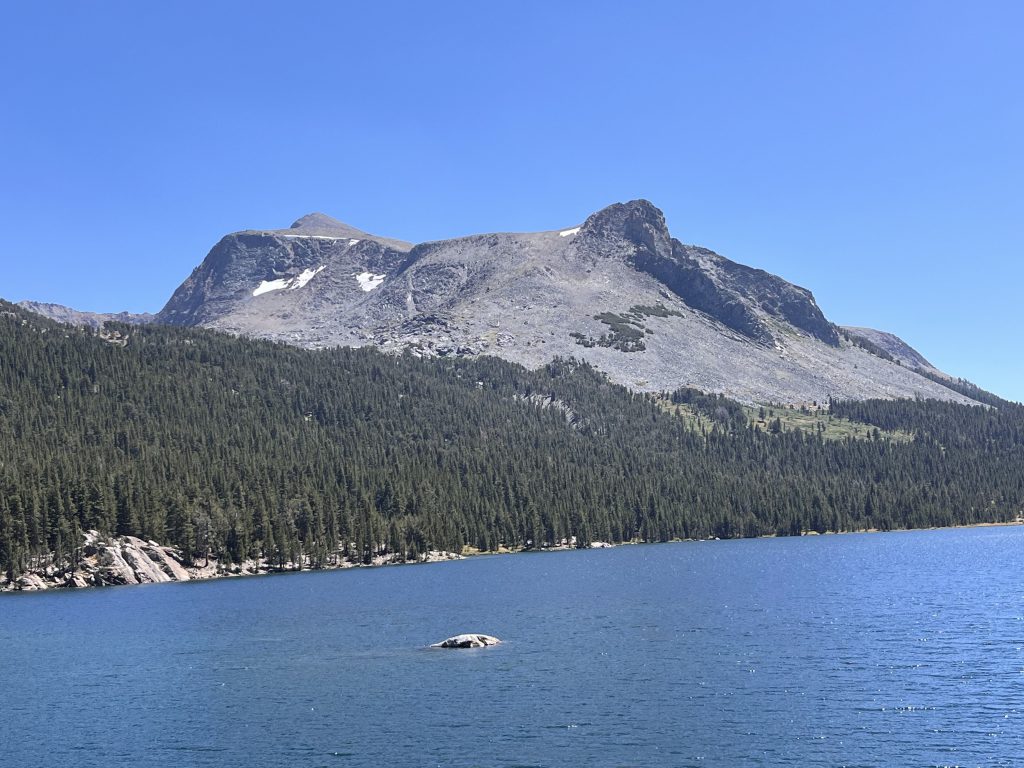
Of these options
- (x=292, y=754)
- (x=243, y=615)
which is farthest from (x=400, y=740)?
(x=243, y=615)

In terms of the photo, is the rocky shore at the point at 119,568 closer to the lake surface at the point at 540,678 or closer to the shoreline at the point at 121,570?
the shoreline at the point at 121,570

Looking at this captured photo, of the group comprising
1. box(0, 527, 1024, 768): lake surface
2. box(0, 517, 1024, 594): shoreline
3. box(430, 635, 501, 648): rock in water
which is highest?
box(0, 517, 1024, 594): shoreline

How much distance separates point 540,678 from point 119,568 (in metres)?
116

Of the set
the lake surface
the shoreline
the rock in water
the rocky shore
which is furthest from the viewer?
the rocky shore

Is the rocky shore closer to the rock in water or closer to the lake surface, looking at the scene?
the lake surface

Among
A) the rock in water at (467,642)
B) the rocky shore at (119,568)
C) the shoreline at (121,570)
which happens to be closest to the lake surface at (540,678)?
the rock in water at (467,642)

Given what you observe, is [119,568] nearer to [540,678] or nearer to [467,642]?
[467,642]

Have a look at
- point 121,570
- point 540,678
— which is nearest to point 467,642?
point 540,678

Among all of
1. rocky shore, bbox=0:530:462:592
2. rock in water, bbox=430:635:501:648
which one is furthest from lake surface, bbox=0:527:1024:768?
rocky shore, bbox=0:530:462:592

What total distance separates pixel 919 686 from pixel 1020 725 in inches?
423

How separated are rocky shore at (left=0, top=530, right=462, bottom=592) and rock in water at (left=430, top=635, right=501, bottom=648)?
96898 millimetres

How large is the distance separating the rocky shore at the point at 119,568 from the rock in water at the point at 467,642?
96898mm

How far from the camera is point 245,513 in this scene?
198 meters

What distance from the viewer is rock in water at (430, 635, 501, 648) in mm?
89500
